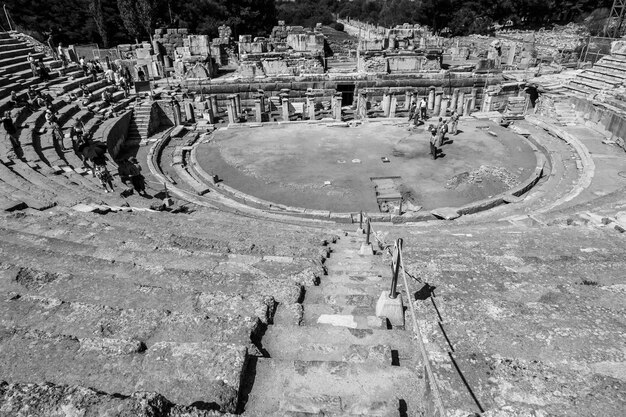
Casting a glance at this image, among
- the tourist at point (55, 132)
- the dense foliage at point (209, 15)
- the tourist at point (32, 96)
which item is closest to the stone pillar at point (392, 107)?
the tourist at point (55, 132)

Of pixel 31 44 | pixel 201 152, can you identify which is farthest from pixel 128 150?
pixel 31 44

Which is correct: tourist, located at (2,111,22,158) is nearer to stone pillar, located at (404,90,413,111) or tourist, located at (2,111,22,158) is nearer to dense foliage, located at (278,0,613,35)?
stone pillar, located at (404,90,413,111)

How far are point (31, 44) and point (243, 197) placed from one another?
77.4ft

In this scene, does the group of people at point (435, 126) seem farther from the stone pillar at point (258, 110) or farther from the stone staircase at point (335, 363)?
the stone staircase at point (335, 363)

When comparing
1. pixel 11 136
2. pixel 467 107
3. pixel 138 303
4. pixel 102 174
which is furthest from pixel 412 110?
pixel 138 303

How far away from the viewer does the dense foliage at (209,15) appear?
165 feet

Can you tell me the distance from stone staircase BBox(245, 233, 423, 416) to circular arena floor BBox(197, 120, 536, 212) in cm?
829

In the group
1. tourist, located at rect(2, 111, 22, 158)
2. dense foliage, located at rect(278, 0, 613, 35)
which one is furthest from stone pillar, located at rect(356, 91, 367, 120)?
dense foliage, located at rect(278, 0, 613, 35)

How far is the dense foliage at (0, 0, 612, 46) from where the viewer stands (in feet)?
165

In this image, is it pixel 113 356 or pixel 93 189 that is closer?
pixel 113 356

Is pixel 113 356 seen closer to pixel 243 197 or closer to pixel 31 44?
pixel 243 197

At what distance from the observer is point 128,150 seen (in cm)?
1936

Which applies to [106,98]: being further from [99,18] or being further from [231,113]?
[99,18]

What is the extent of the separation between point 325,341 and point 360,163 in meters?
13.2
